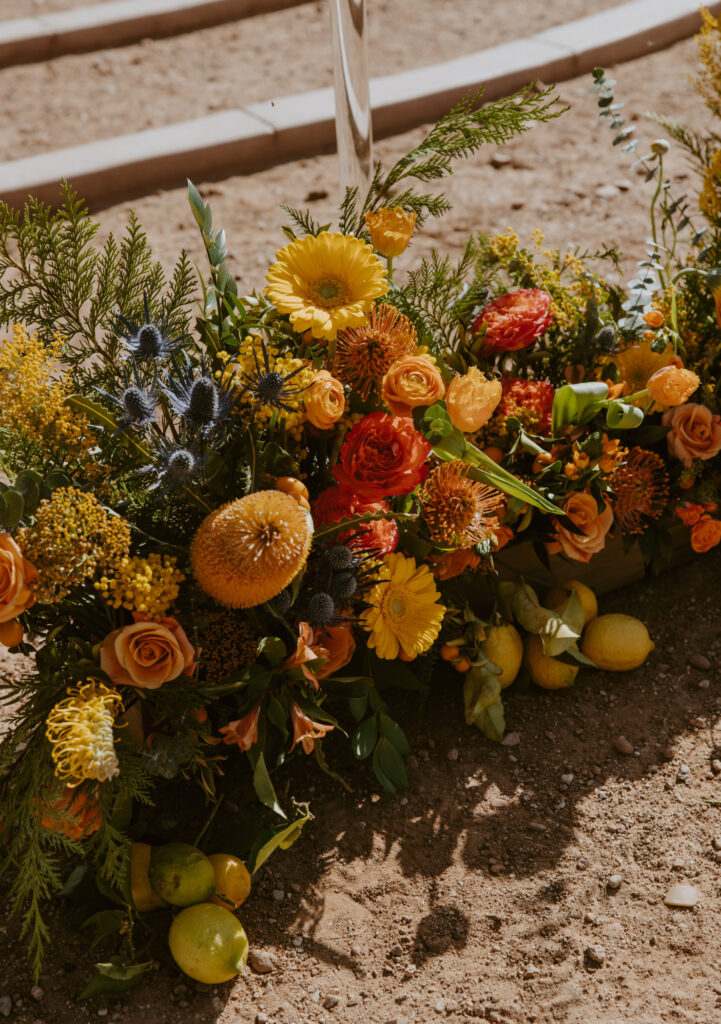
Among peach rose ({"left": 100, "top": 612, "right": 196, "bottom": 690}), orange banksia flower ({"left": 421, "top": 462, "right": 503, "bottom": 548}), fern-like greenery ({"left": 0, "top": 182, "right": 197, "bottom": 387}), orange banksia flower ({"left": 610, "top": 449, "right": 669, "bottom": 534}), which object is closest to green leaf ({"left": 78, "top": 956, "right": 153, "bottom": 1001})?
peach rose ({"left": 100, "top": 612, "right": 196, "bottom": 690})

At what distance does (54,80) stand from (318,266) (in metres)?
3.43

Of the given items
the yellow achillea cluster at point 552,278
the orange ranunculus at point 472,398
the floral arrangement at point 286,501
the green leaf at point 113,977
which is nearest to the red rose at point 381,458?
the floral arrangement at point 286,501

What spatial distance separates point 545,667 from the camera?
1728mm

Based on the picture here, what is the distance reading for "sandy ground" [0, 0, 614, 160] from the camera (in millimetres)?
3928

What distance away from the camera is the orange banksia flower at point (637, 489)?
168 centimetres

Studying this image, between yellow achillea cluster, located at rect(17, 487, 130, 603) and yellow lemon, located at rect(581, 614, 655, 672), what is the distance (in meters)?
0.90

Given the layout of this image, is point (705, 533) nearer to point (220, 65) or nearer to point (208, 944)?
point (208, 944)

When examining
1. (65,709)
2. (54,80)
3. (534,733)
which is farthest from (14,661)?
(54,80)

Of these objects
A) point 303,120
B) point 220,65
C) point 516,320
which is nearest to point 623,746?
point 516,320

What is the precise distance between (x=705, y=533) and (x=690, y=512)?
0.05 metres

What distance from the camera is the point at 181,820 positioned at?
5.09ft

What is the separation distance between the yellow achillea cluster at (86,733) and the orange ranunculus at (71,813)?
42 mm

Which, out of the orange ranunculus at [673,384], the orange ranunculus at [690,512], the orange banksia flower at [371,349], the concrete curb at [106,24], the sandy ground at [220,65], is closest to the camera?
the orange banksia flower at [371,349]

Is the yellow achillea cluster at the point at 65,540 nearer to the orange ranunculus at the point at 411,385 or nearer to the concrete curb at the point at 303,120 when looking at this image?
the orange ranunculus at the point at 411,385
